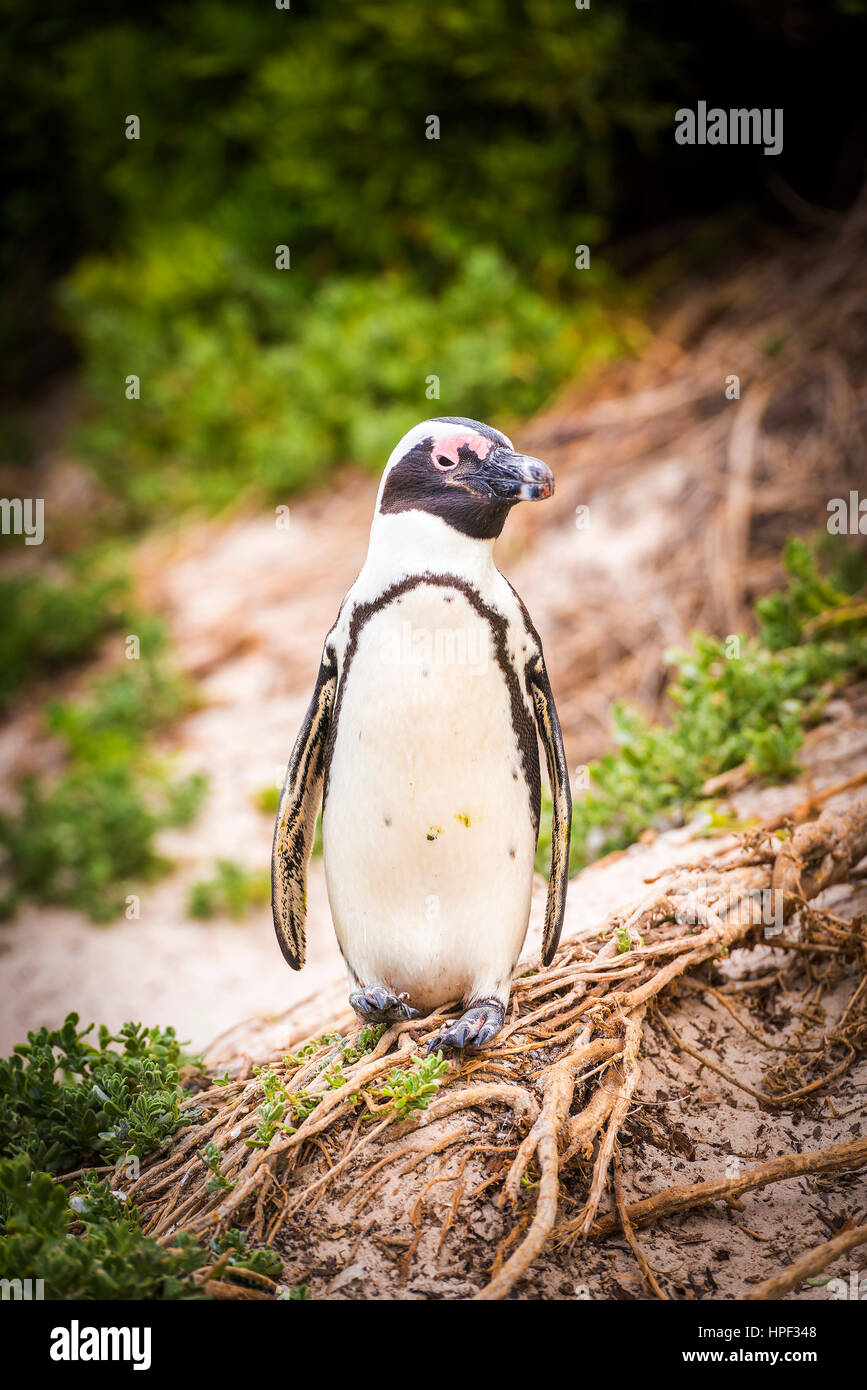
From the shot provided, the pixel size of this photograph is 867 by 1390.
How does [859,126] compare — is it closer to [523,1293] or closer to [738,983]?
[738,983]

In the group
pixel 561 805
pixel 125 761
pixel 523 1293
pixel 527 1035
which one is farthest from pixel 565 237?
pixel 523 1293

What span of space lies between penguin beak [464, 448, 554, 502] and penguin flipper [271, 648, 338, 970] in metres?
0.48

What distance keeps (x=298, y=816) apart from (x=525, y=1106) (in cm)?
74

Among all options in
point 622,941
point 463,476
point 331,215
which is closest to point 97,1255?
point 622,941

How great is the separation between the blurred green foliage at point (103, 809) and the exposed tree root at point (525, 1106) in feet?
7.65

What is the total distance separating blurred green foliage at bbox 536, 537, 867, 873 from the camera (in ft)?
10.2

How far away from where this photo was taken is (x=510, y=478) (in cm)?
188

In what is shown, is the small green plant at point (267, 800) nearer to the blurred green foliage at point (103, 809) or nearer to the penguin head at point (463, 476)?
A: the blurred green foliage at point (103, 809)

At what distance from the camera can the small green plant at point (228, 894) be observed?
4082mm

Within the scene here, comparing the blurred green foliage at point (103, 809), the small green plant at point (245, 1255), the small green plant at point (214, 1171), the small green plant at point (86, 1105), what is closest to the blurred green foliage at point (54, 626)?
the blurred green foliage at point (103, 809)
